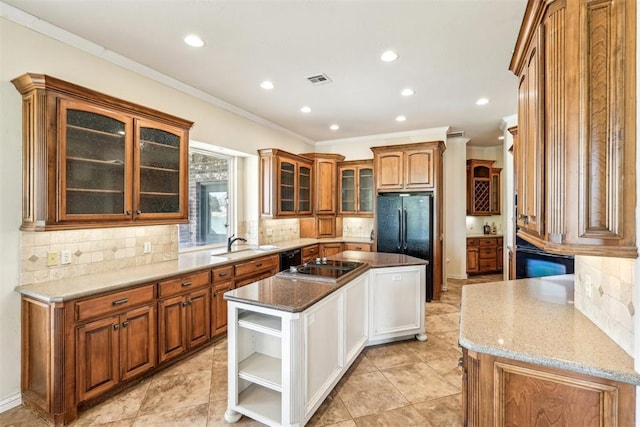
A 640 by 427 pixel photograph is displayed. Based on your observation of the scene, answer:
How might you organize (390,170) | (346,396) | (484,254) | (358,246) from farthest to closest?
(484,254)
(358,246)
(390,170)
(346,396)

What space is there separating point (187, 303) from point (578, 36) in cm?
322

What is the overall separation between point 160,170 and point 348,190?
3.53 meters

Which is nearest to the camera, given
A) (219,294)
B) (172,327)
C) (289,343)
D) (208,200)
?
(289,343)

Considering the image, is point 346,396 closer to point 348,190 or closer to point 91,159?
point 91,159

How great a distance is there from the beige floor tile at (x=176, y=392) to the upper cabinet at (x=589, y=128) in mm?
2576

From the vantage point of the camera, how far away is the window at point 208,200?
13.0 ft

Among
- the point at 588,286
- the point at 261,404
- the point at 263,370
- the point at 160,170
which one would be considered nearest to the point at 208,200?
the point at 160,170

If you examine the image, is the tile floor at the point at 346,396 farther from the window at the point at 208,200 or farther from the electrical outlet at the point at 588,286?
the window at the point at 208,200

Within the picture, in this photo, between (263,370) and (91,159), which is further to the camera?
(91,159)

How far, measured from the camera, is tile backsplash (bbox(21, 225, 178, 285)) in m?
2.26

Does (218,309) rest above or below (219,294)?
below

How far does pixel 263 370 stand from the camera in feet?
6.66

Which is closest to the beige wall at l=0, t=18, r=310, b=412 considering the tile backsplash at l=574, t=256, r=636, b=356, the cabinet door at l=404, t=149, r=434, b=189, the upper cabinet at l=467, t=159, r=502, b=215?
the tile backsplash at l=574, t=256, r=636, b=356

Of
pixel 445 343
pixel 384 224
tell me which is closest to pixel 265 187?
pixel 384 224
